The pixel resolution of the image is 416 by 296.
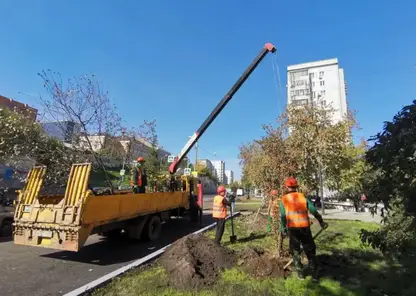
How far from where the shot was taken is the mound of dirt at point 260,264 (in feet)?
18.4

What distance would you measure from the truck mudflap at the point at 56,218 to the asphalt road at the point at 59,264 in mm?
Result: 450

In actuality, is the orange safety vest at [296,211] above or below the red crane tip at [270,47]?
below

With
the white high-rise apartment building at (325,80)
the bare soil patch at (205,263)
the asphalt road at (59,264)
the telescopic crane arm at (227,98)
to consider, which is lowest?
the asphalt road at (59,264)

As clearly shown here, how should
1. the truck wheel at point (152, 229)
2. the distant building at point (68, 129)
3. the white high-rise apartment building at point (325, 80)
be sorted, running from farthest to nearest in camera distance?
1. the white high-rise apartment building at point (325, 80)
2. the distant building at point (68, 129)
3. the truck wheel at point (152, 229)

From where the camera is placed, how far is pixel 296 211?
551 cm

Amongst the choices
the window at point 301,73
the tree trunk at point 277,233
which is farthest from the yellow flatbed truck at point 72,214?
the window at point 301,73

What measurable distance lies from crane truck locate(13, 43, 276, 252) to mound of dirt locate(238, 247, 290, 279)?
10.8 ft

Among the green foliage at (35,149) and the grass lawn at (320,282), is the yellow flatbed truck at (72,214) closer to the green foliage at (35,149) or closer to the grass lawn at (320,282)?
the grass lawn at (320,282)

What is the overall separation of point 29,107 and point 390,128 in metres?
16.6

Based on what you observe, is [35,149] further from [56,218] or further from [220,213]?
[220,213]

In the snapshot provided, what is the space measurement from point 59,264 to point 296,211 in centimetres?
521

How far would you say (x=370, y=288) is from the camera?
4867mm

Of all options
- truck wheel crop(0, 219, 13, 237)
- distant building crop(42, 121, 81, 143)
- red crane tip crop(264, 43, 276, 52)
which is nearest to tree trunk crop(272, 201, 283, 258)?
truck wheel crop(0, 219, 13, 237)

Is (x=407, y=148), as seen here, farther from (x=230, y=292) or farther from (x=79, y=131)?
(x=79, y=131)
